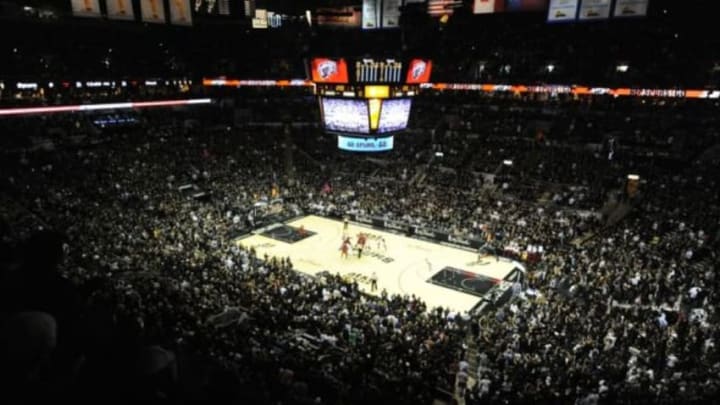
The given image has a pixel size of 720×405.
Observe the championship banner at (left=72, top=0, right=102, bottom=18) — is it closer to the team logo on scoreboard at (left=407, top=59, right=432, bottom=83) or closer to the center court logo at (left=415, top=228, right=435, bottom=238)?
the team logo on scoreboard at (left=407, top=59, right=432, bottom=83)

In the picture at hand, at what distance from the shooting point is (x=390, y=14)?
29547 millimetres

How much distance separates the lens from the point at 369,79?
2189cm

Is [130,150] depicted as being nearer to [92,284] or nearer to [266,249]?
[266,249]

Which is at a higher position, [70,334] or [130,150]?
[70,334]

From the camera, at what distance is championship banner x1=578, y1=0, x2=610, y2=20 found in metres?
23.2

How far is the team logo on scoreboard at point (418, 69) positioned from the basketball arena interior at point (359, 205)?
16 cm

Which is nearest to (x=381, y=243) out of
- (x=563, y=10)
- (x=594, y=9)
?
(x=563, y=10)

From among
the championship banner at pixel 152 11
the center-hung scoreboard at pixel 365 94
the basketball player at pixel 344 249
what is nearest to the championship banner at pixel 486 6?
the center-hung scoreboard at pixel 365 94

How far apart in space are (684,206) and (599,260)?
26.5 ft

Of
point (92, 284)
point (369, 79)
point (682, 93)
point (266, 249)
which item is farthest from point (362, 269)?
point (682, 93)

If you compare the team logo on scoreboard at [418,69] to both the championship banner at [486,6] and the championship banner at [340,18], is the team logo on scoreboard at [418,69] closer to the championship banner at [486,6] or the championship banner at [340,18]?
the championship banner at [486,6]

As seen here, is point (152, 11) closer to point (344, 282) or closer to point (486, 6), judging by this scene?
point (344, 282)

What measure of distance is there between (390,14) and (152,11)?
1441 centimetres

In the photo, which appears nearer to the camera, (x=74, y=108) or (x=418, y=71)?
(x=418, y=71)
